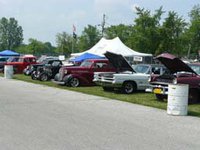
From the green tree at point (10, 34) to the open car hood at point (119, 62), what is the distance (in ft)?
469

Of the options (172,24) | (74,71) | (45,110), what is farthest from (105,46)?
(45,110)

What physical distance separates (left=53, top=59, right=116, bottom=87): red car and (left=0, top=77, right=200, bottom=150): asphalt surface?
1031 centimetres

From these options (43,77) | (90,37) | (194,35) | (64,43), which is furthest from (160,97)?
(64,43)

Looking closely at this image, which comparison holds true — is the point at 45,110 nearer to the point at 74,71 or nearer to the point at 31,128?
the point at 31,128

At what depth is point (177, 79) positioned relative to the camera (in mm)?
16969

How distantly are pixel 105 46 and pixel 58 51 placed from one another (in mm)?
74007

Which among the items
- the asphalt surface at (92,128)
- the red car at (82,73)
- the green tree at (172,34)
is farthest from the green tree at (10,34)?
the asphalt surface at (92,128)

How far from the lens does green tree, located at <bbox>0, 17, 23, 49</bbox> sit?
166m

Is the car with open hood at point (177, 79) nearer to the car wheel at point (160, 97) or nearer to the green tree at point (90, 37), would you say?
the car wheel at point (160, 97)

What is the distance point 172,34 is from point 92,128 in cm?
4426

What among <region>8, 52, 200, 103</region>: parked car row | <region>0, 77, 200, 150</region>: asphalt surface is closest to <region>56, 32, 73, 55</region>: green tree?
<region>8, 52, 200, 103</region>: parked car row

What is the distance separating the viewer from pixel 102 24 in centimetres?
9281

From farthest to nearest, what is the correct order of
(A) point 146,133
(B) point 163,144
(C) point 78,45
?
(C) point 78,45 → (A) point 146,133 → (B) point 163,144

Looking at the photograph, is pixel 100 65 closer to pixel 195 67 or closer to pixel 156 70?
pixel 156 70
